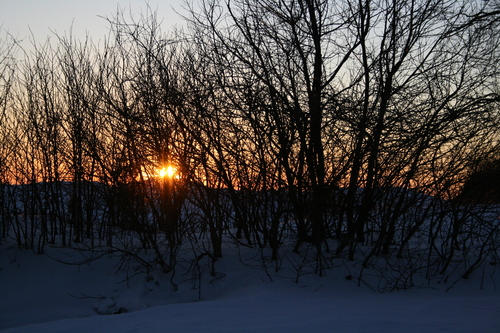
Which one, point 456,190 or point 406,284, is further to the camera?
point 456,190

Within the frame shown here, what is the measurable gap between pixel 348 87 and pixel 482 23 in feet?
8.31

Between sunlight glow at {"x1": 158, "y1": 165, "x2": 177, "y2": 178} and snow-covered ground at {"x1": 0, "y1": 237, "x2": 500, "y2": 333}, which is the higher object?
sunlight glow at {"x1": 158, "y1": 165, "x2": 177, "y2": 178}

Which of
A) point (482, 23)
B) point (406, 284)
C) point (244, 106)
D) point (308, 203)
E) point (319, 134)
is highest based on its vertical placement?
point (482, 23)

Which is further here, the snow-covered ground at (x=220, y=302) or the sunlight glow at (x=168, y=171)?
the sunlight glow at (x=168, y=171)

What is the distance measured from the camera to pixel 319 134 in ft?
23.8

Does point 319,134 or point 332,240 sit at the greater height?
point 319,134

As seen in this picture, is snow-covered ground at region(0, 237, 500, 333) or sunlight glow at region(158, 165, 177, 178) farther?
sunlight glow at region(158, 165, 177, 178)

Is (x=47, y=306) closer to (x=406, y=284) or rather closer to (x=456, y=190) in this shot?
(x=406, y=284)

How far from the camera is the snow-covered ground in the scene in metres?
4.51

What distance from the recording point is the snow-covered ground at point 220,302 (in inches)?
177

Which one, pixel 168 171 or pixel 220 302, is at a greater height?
pixel 168 171

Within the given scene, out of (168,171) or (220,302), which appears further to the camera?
(168,171)

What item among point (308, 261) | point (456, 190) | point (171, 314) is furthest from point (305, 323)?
point (456, 190)

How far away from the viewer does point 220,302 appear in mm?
5824
